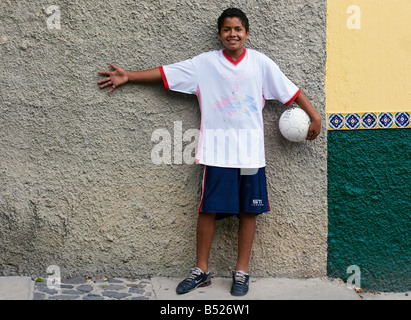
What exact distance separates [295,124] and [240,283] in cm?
102

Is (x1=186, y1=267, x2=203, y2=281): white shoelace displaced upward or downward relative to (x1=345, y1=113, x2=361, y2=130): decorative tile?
downward

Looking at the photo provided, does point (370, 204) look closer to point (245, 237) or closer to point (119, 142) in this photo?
point (245, 237)

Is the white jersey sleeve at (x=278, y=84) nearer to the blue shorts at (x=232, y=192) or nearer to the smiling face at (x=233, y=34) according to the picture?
the smiling face at (x=233, y=34)

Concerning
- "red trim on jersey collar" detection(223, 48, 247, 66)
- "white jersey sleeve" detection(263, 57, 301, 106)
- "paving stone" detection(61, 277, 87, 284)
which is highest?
"red trim on jersey collar" detection(223, 48, 247, 66)

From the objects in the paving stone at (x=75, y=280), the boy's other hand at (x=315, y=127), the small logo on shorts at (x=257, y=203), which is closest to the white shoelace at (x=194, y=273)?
the small logo on shorts at (x=257, y=203)

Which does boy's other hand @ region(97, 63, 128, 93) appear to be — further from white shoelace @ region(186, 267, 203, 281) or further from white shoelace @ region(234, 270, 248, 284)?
white shoelace @ region(234, 270, 248, 284)

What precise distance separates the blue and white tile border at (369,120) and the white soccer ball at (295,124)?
224mm

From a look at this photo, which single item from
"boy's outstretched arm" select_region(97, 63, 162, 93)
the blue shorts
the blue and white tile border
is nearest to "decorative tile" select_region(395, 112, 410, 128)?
the blue and white tile border

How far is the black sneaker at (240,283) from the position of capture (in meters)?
3.44

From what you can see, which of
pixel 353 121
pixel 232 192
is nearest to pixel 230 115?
pixel 232 192

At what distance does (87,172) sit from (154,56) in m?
0.83

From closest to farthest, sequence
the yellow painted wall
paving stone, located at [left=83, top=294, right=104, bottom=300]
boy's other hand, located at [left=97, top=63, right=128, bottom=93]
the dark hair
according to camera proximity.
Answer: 1. paving stone, located at [left=83, top=294, right=104, bottom=300]
2. the dark hair
3. boy's other hand, located at [left=97, top=63, right=128, bottom=93]
4. the yellow painted wall

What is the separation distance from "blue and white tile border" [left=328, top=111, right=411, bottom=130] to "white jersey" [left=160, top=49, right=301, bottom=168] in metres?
0.35

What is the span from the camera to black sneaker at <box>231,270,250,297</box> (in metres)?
3.44
